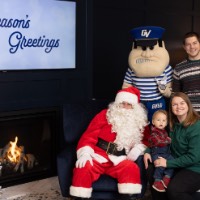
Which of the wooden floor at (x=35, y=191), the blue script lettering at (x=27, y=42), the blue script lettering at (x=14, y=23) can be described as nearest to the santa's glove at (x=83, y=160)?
the wooden floor at (x=35, y=191)

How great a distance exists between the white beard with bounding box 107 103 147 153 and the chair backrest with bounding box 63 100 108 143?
0.24m

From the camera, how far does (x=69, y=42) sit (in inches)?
156

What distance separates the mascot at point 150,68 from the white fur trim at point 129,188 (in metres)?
0.73

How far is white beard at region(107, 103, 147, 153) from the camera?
10.2 feet

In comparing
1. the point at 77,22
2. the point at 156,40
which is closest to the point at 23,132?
the point at 77,22

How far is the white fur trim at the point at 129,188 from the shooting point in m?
2.84

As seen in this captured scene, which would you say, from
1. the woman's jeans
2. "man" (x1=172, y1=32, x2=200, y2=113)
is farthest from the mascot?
the woman's jeans

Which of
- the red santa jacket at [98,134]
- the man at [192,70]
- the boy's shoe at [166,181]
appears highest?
the man at [192,70]

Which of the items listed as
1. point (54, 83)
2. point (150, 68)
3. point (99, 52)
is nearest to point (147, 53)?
point (150, 68)

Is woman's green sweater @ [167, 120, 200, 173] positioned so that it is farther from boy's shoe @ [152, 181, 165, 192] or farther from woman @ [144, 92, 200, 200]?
boy's shoe @ [152, 181, 165, 192]

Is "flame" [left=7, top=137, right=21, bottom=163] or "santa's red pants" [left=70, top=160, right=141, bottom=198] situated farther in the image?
"flame" [left=7, top=137, right=21, bottom=163]

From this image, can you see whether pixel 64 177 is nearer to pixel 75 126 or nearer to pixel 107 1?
pixel 75 126

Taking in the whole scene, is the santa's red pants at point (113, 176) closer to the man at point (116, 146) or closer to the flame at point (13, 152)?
the man at point (116, 146)

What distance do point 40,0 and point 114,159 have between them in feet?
5.38
